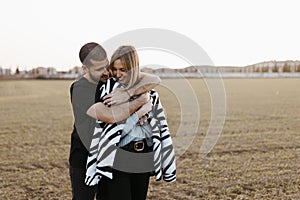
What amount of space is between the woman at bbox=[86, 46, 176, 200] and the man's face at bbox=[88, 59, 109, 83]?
62 millimetres

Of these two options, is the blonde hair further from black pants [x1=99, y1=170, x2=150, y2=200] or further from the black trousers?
black pants [x1=99, y1=170, x2=150, y2=200]

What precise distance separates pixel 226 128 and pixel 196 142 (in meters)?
2.39

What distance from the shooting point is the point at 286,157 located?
21.3 feet

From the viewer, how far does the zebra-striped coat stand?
7.44 feet

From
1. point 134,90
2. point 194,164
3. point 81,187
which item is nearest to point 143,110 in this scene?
point 134,90

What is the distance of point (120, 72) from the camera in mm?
2213

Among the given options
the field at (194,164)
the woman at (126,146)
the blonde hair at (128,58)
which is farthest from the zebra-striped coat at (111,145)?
the field at (194,164)

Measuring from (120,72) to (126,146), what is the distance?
44 cm

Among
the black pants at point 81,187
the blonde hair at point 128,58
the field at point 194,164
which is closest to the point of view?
the blonde hair at point 128,58

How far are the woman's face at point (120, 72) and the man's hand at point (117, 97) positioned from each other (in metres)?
0.06

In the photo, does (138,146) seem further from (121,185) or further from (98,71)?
(98,71)

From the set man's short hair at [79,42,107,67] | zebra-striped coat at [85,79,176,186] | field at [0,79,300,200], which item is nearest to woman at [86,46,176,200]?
zebra-striped coat at [85,79,176,186]

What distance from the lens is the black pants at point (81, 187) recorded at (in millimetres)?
2467

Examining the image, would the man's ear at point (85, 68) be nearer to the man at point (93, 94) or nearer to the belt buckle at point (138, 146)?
the man at point (93, 94)
